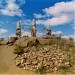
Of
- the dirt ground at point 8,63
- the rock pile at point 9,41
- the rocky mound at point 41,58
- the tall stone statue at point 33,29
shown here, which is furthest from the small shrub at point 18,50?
the tall stone statue at point 33,29

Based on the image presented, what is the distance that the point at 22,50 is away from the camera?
1998cm

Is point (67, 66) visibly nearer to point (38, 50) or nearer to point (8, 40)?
point (38, 50)

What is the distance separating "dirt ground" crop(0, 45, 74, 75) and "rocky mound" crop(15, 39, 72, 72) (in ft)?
1.28

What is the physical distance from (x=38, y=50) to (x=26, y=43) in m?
1.17

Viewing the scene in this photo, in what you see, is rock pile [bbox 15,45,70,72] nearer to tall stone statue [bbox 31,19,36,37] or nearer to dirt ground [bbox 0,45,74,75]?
dirt ground [bbox 0,45,74,75]

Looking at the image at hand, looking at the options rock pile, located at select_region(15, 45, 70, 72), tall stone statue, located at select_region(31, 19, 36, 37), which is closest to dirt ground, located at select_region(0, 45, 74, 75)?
rock pile, located at select_region(15, 45, 70, 72)

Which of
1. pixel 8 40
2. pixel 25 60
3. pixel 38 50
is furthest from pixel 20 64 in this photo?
pixel 8 40

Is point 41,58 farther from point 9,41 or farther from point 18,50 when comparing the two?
point 9,41

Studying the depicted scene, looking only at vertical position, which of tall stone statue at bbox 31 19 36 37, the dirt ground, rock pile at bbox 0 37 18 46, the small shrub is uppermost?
tall stone statue at bbox 31 19 36 37

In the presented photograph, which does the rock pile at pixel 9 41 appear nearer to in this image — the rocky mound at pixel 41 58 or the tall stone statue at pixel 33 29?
the tall stone statue at pixel 33 29

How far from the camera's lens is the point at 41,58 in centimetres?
1916

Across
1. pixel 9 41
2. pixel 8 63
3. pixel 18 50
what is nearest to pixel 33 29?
pixel 9 41

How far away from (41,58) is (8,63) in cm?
217

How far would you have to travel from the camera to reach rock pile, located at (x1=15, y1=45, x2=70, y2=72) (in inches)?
725
